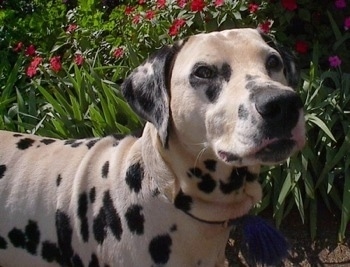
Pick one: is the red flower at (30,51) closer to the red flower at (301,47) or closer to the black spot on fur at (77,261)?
the red flower at (301,47)

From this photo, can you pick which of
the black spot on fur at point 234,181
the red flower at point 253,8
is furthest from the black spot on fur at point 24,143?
the red flower at point 253,8

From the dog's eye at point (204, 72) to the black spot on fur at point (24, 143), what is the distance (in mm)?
1093

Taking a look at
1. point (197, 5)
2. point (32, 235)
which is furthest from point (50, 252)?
point (197, 5)

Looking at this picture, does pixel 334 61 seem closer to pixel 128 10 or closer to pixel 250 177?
pixel 128 10

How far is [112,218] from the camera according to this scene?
3.43 meters

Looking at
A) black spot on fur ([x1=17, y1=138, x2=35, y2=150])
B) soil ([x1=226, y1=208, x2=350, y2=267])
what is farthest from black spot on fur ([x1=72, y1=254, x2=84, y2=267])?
soil ([x1=226, y1=208, x2=350, y2=267])

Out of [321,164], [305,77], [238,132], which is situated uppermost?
[238,132]

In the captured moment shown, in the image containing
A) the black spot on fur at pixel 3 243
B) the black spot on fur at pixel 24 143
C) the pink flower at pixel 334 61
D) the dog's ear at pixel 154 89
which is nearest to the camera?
the dog's ear at pixel 154 89

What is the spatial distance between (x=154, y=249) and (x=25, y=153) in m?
0.87

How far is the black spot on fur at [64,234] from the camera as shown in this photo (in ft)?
11.7

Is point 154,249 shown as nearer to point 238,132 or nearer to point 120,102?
point 238,132

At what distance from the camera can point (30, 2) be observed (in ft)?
21.0

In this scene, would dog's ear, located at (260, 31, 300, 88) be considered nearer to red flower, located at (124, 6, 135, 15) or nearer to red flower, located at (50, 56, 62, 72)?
red flower, located at (50, 56, 62, 72)

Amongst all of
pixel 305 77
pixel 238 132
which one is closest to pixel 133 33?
pixel 305 77
